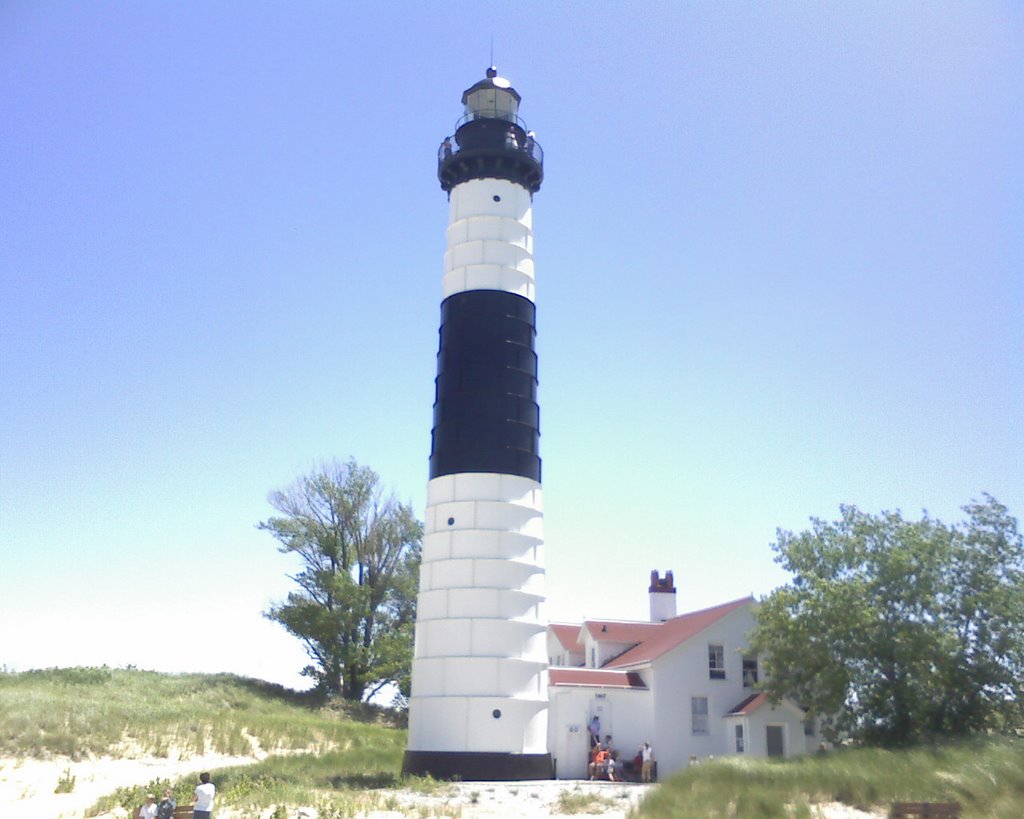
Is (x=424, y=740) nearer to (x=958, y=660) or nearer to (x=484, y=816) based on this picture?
(x=484, y=816)

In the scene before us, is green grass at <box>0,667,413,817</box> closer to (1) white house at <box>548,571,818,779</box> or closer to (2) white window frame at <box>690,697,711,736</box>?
(1) white house at <box>548,571,818,779</box>

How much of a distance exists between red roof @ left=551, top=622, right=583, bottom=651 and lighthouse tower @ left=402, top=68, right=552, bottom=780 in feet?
41.8

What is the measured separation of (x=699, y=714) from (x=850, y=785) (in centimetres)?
1227

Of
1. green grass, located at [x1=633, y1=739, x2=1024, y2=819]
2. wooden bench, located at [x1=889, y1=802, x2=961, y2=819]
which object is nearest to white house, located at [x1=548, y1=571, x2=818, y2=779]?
green grass, located at [x1=633, y1=739, x2=1024, y2=819]

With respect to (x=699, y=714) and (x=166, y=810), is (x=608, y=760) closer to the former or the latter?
(x=699, y=714)

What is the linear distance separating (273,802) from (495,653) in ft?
22.0

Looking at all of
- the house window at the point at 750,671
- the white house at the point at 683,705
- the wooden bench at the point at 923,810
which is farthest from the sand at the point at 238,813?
the house window at the point at 750,671

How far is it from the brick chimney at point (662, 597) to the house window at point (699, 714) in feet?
23.5

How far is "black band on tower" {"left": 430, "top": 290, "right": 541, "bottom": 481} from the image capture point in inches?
925

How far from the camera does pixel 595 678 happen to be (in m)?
27.7

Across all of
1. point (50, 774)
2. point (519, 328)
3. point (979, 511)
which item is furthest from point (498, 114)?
point (50, 774)

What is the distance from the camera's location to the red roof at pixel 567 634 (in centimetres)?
3512

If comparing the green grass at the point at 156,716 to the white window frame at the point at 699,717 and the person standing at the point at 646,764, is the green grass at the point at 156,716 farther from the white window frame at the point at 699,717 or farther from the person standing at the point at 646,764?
the white window frame at the point at 699,717

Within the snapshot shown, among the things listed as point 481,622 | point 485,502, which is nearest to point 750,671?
point 481,622
